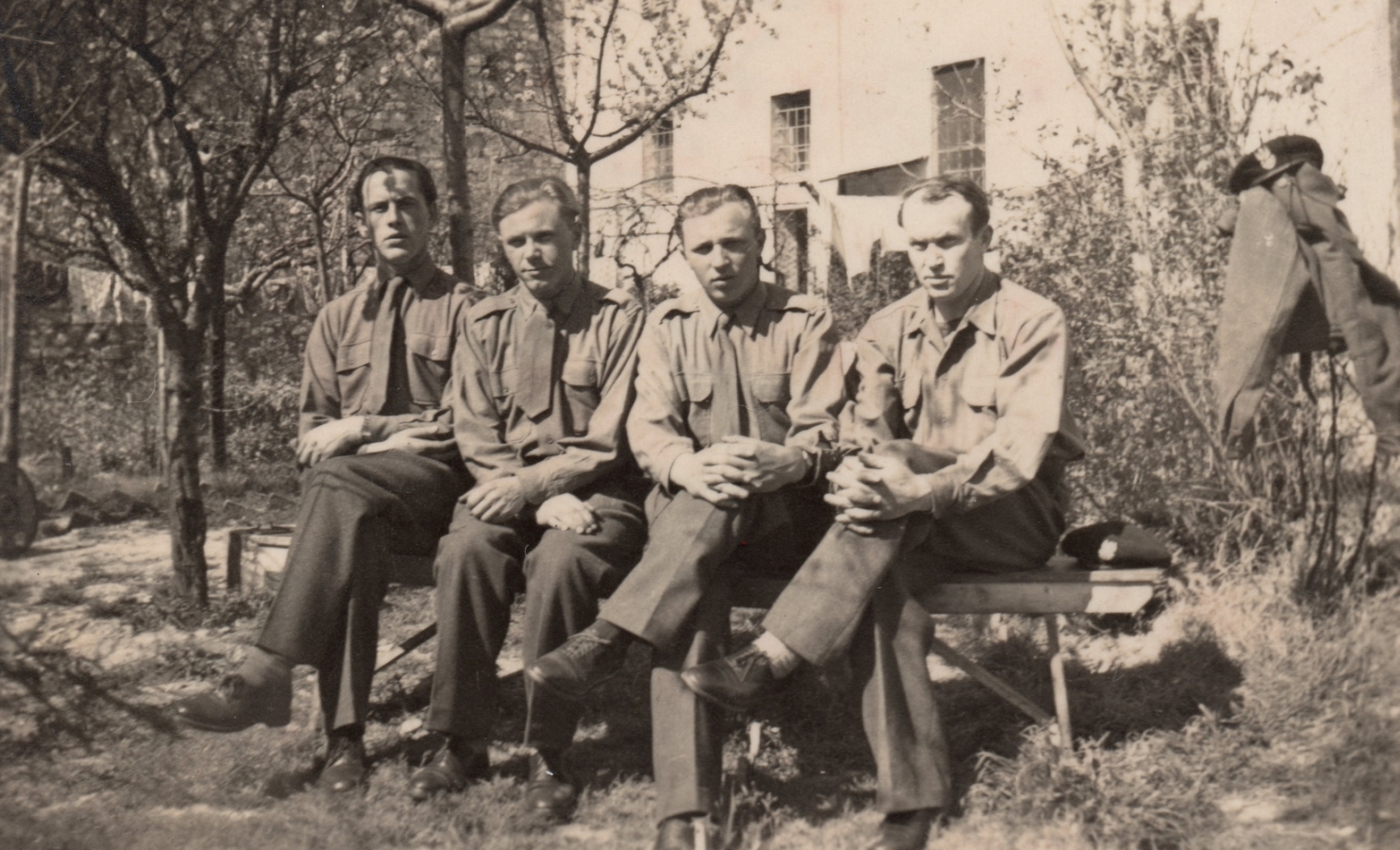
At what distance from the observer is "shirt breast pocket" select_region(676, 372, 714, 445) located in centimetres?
379

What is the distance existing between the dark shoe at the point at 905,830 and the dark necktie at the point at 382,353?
2242 mm

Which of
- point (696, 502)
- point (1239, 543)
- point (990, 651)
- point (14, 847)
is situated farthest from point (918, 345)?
point (14, 847)

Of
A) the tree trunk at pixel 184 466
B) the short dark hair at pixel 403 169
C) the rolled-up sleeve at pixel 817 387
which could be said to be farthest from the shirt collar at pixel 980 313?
the tree trunk at pixel 184 466

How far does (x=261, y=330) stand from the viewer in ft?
36.8

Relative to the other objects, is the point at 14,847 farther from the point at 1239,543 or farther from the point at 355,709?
the point at 1239,543

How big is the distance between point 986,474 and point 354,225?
700 cm

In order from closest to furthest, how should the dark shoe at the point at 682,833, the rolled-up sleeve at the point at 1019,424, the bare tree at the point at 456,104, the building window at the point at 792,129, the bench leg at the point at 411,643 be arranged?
1. the dark shoe at the point at 682,833
2. the rolled-up sleeve at the point at 1019,424
3. the bench leg at the point at 411,643
4. the bare tree at the point at 456,104
5. the building window at the point at 792,129

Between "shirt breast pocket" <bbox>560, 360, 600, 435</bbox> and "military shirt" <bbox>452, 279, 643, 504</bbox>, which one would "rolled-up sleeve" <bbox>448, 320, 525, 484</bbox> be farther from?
"shirt breast pocket" <bbox>560, 360, 600, 435</bbox>

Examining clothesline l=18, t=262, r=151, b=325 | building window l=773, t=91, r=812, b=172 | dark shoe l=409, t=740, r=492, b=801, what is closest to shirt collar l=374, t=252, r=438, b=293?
dark shoe l=409, t=740, r=492, b=801

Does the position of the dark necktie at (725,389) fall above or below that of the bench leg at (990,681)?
above

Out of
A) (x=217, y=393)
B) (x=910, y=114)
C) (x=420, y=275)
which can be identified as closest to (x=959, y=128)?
(x=910, y=114)

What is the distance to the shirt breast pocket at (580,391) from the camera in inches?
159

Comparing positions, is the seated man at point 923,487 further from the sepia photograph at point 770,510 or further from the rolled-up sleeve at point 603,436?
the rolled-up sleeve at point 603,436

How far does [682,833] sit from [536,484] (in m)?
1.18
